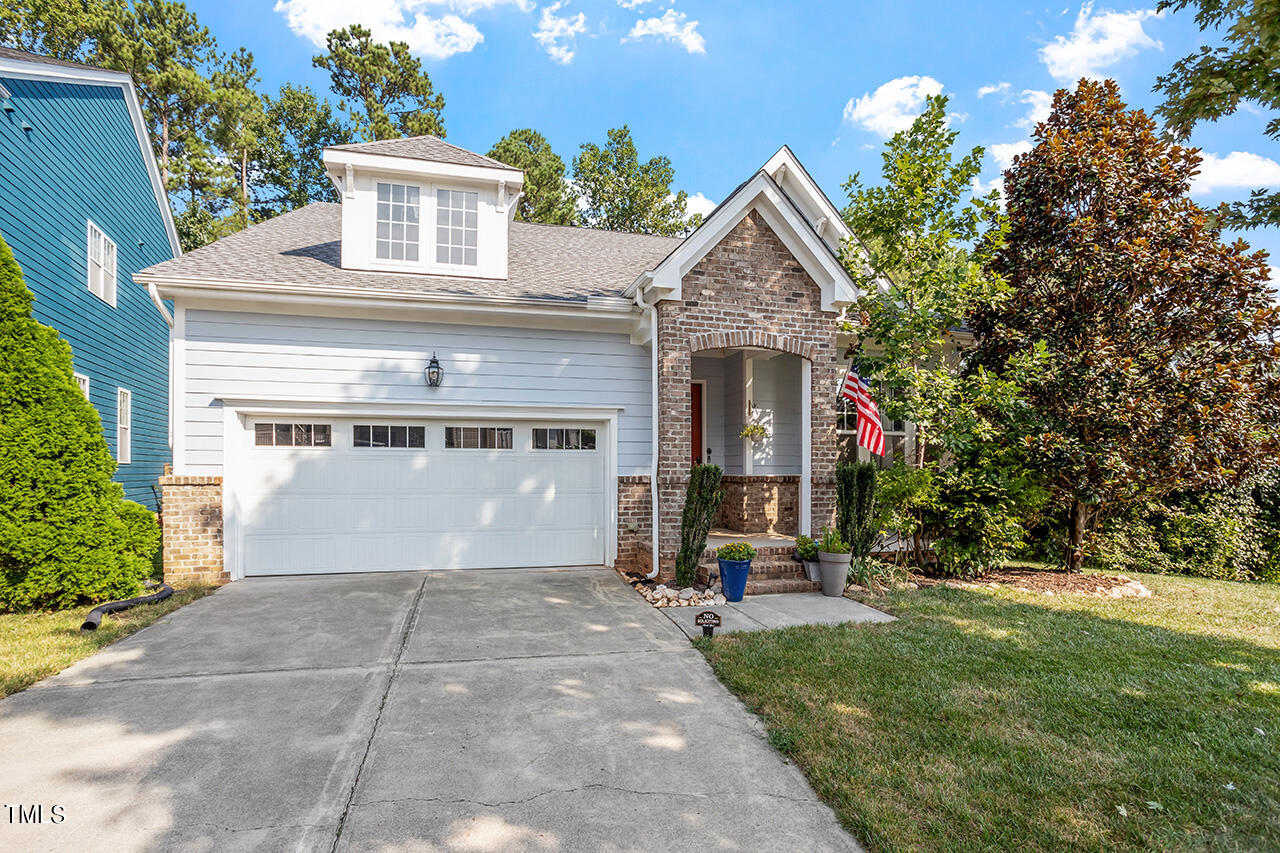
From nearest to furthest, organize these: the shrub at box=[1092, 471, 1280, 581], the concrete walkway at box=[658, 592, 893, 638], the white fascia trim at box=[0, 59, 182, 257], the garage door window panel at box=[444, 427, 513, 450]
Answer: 1. the concrete walkway at box=[658, 592, 893, 638]
2. the white fascia trim at box=[0, 59, 182, 257]
3. the garage door window panel at box=[444, 427, 513, 450]
4. the shrub at box=[1092, 471, 1280, 581]

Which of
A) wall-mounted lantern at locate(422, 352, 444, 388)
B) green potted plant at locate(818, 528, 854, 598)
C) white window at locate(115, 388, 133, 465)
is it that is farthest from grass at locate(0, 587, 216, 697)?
green potted plant at locate(818, 528, 854, 598)

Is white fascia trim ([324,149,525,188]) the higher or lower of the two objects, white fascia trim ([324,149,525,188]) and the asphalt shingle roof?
the higher

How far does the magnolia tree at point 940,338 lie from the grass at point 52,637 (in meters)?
8.32

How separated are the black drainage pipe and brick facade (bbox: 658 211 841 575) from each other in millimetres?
5483

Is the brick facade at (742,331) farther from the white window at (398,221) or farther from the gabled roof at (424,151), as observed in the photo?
the white window at (398,221)

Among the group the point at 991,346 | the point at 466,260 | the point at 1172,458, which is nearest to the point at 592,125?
the point at 466,260

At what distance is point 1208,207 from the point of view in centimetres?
802

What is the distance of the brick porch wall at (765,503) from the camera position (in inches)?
383

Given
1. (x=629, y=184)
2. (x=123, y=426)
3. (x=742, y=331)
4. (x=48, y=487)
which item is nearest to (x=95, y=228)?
(x=123, y=426)

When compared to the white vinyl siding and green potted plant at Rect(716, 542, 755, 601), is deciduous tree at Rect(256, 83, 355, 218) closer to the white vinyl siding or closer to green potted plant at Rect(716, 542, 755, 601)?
the white vinyl siding

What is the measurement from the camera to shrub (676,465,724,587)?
710 cm

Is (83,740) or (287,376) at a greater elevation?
(287,376)

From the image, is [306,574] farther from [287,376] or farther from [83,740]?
[83,740]

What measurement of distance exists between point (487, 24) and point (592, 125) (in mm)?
9733
